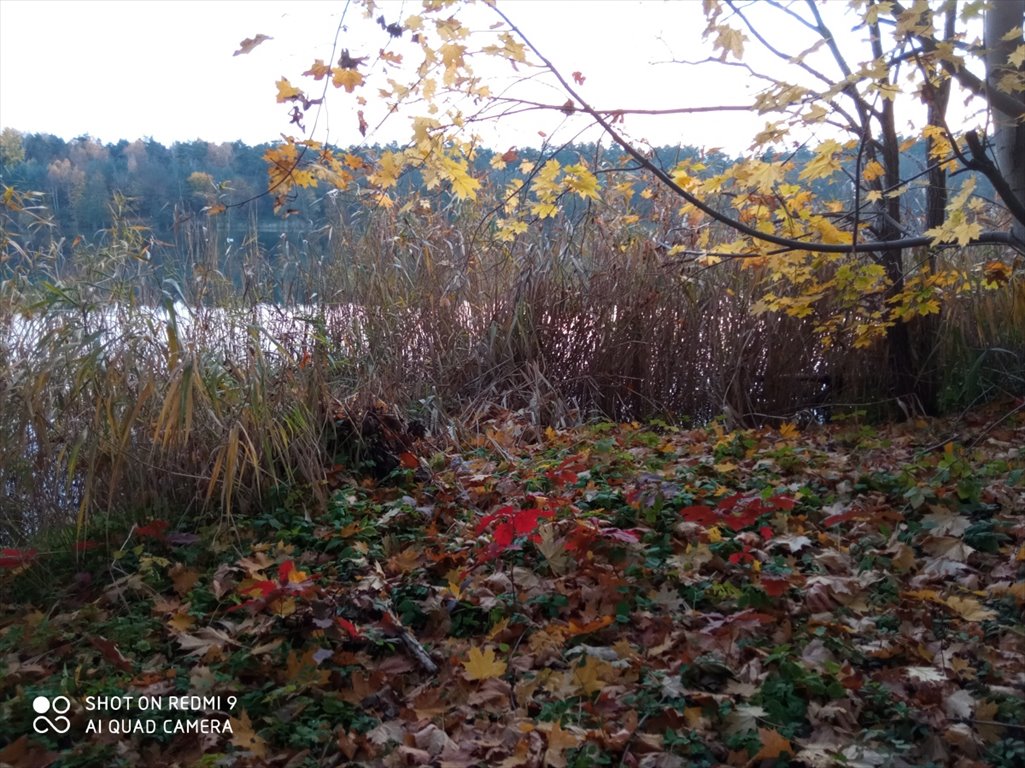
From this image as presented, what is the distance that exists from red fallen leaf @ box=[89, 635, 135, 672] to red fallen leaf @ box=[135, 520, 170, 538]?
752mm

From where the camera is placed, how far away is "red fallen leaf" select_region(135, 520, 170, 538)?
12.4ft

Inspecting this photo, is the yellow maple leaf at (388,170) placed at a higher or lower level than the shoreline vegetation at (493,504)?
higher

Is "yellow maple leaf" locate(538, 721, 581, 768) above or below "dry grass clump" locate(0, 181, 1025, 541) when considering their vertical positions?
below

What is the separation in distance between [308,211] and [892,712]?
20.0 ft

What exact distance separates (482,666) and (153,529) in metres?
1.85

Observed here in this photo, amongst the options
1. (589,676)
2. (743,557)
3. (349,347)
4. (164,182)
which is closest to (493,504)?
(743,557)

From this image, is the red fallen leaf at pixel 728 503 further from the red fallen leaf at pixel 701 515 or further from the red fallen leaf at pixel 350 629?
the red fallen leaf at pixel 350 629

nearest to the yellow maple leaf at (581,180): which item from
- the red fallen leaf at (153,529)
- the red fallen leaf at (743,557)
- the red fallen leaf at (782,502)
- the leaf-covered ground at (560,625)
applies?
the leaf-covered ground at (560,625)

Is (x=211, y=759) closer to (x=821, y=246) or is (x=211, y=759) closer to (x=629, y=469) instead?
(x=629, y=469)

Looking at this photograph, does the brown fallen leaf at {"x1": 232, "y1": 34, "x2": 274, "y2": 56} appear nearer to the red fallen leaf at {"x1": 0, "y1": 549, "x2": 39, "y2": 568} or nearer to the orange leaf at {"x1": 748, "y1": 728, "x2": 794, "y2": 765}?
the red fallen leaf at {"x1": 0, "y1": 549, "x2": 39, "y2": 568}

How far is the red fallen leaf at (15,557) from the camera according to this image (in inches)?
141

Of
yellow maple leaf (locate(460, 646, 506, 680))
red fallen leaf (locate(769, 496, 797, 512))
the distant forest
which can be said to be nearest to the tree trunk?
the distant forest

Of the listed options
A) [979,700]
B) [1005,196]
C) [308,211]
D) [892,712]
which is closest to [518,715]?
[892,712]

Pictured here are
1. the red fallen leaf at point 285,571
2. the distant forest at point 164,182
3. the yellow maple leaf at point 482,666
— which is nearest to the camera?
the yellow maple leaf at point 482,666
